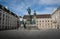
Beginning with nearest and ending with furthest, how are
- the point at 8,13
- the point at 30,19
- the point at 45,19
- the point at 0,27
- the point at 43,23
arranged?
1. the point at 0,27
2. the point at 30,19
3. the point at 8,13
4. the point at 43,23
5. the point at 45,19

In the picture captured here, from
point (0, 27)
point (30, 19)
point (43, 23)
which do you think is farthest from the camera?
point (43, 23)

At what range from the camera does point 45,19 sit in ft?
118

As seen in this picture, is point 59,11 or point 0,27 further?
point 59,11

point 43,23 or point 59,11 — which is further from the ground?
point 59,11

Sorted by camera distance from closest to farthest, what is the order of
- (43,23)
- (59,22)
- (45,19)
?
(59,22)
(43,23)
(45,19)

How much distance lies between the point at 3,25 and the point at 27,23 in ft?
15.9

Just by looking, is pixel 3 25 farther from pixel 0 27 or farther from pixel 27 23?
pixel 27 23

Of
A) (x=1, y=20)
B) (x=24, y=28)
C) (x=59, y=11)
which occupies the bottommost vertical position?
(x=24, y=28)

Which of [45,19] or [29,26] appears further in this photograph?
[45,19]

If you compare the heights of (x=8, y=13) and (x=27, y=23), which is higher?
(x=8, y=13)

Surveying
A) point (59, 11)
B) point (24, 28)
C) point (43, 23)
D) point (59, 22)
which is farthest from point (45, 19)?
point (59, 22)

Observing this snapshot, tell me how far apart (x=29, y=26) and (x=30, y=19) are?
4.62 ft

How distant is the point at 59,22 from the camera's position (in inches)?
809

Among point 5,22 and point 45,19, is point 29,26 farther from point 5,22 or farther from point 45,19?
point 45,19
